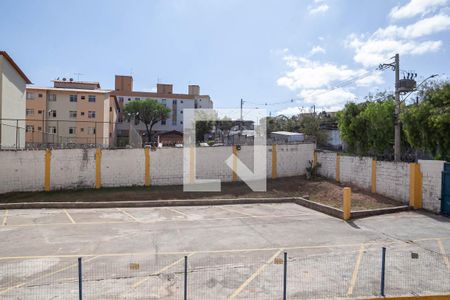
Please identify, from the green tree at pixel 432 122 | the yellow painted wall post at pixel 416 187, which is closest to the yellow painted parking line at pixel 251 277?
the yellow painted wall post at pixel 416 187

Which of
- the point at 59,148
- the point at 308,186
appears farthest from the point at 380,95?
the point at 59,148

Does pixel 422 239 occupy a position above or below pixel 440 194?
below

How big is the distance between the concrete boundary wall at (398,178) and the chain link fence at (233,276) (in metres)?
6.49

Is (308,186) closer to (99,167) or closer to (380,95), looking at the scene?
(99,167)

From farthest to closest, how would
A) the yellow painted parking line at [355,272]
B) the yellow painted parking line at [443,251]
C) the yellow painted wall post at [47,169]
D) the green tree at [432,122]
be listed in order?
1. the yellow painted wall post at [47,169]
2. the green tree at [432,122]
3. the yellow painted parking line at [443,251]
4. the yellow painted parking line at [355,272]

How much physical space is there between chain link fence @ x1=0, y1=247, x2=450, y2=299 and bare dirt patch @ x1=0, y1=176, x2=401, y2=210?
7.49 metres

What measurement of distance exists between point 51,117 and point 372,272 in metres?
49.5

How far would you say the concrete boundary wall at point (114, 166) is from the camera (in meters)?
19.8

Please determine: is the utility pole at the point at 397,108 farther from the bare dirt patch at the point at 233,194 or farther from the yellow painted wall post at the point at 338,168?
the bare dirt patch at the point at 233,194

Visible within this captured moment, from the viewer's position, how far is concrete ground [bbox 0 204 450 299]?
7.50 meters

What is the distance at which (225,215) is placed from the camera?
15.8 meters

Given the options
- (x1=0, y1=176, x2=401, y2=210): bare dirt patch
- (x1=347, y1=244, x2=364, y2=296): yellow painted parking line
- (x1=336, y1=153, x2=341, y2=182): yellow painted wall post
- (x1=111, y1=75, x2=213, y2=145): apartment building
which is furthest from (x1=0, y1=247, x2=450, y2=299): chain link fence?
(x1=111, y1=75, x2=213, y2=145): apartment building

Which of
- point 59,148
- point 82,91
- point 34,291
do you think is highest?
point 82,91

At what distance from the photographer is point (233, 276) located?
820 cm
